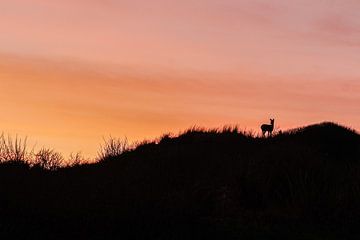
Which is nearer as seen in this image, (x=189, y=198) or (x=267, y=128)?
(x=189, y=198)

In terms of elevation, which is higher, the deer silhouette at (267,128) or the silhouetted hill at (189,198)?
the deer silhouette at (267,128)

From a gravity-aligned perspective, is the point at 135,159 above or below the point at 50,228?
above

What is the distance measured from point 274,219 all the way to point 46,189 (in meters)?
5.10

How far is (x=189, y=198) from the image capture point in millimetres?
14352

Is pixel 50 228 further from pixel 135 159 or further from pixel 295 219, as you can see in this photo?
pixel 135 159

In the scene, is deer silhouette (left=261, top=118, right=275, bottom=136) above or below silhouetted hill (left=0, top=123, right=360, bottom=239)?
above

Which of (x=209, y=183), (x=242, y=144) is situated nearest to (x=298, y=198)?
(x=209, y=183)

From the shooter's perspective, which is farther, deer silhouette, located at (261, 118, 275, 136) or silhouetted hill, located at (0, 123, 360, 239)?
deer silhouette, located at (261, 118, 275, 136)

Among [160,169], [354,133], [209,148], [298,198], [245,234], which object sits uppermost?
[354,133]

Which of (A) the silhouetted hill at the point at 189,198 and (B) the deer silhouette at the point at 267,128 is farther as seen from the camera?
(B) the deer silhouette at the point at 267,128

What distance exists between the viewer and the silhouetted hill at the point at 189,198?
36.5ft

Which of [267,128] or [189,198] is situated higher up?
[267,128]

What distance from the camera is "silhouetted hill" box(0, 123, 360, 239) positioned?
1112cm

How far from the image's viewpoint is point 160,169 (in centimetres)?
1798
